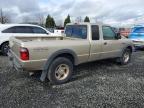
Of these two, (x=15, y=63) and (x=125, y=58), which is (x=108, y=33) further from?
(x=15, y=63)

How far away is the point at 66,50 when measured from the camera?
18.2 ft

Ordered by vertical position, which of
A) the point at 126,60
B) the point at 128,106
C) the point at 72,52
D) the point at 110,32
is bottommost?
the point at 128,106

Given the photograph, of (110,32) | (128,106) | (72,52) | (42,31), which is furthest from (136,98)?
(42,31)

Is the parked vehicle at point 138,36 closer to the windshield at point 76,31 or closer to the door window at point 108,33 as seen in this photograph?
the door window at point 108,33

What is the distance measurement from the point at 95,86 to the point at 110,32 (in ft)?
8.52

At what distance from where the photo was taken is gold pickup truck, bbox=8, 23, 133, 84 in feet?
16.1

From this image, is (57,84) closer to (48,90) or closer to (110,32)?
(48,90)

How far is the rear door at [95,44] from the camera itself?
20.8 ft

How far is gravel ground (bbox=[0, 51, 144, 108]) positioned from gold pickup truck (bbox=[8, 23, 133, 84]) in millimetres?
525

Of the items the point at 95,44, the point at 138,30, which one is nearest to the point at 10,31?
the point at 95,44

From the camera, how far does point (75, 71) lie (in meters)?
7.06

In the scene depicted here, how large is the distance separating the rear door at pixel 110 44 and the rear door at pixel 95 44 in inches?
10.4

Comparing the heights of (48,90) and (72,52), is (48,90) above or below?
below

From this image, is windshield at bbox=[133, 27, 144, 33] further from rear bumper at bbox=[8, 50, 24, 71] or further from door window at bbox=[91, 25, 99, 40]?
rear bumper at bbox=[8, 50, 24, 71]
